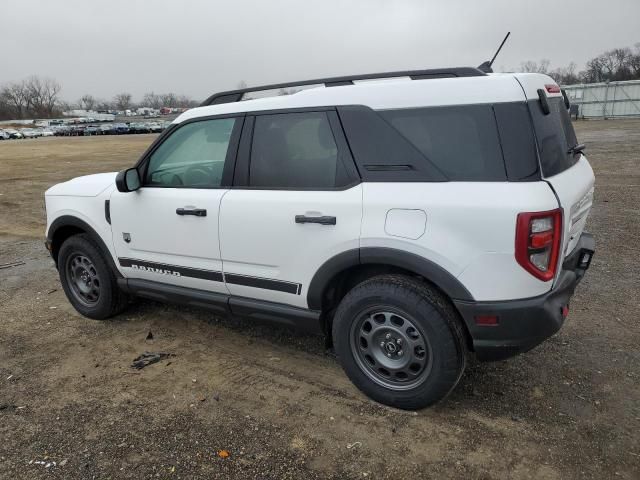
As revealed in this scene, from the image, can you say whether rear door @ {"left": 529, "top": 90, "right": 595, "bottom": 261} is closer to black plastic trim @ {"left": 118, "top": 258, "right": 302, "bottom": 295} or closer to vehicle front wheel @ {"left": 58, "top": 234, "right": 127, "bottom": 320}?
black plastic trim @ {"left": 118, "top": 258, "right": 302, "bottom": 295}

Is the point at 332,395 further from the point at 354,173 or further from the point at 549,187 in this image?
the point at 549,187

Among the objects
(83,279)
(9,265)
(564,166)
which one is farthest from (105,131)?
(564,166)

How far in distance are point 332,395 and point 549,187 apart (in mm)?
1854

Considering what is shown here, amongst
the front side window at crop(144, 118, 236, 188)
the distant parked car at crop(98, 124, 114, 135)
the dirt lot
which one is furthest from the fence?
the distant parked car at crop(98, 124, 114, 135)

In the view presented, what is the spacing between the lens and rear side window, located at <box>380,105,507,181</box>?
2.72 meters

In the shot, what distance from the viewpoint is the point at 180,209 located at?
3791 mm

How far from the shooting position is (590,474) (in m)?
2.57

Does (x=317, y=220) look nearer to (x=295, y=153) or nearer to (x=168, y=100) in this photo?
(x=295, y=153)

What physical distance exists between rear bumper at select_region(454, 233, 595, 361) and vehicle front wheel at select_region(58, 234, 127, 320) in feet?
10.3

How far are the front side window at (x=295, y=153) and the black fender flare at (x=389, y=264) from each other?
1.55 feet

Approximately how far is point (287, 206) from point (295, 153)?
0.38 metres

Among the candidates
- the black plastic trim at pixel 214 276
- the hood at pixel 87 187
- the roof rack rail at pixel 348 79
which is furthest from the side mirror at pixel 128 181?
the roof rack rail at pixel 348 79

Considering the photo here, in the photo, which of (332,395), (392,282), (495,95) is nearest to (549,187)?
(495,95)

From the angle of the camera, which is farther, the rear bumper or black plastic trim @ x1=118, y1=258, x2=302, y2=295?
black plastic trim @ x1=118, y1=258, x2=302, y2=295
